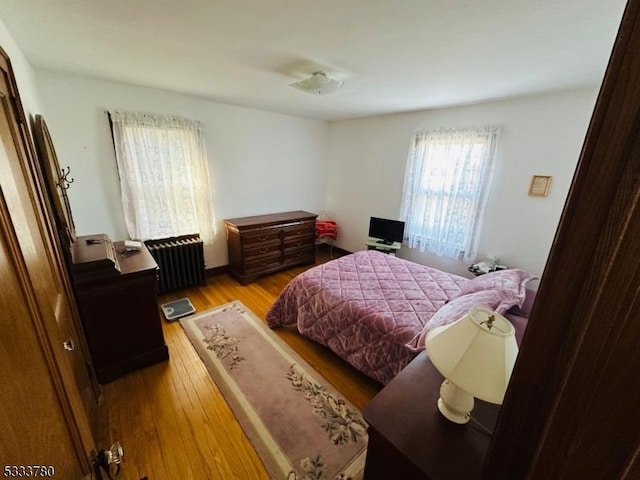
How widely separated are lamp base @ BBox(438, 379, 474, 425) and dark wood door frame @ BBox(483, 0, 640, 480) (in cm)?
65

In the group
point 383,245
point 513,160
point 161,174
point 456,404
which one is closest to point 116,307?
point 161,174

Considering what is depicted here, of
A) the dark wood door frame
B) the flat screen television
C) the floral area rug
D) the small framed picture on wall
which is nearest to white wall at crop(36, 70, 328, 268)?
the flat screen television

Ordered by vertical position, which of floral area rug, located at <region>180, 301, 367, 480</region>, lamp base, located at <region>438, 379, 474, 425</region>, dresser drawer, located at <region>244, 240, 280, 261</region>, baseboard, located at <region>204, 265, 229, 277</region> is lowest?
floral area rug, located at <region>180, 301, 367, 480</region>

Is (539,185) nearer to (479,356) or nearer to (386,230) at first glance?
(386,230)

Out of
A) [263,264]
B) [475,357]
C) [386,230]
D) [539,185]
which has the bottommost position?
[263,264]

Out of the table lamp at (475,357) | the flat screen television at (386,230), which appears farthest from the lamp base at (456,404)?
the flat screen television at (386,230)

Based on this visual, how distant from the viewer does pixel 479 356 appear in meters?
0.86

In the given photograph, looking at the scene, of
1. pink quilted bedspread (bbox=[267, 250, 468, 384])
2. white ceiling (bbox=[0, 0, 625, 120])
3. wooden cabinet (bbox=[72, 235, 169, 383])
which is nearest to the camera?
white ceiling (bbox=[0, 0, 625, 120])

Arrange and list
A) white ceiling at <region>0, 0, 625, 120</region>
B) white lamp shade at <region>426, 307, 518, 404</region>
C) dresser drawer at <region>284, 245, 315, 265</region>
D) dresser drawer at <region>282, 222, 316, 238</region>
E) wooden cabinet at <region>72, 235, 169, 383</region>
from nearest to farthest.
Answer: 1. white lamp shade at <region>426, 307, 518, 404</region>
2. white ceiling at <region>0, 0, 625, 120</region>
3. wooden cabinet at <region>72, 235, 169, 383</region>
4. dresser drawer at <region>282, 222, 316, 238</region>
5. dresser drawer at <region>284, 245, 315, 265</region>

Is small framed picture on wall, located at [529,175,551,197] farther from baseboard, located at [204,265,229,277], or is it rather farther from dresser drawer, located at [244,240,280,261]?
baseboard, located at [204,265,229,277]

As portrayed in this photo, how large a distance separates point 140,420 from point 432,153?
392 cm

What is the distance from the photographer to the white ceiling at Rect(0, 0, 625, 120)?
1.24 m

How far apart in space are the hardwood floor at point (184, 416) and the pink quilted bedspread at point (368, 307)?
0.18 m

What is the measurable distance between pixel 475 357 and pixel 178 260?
3295 millimetres
